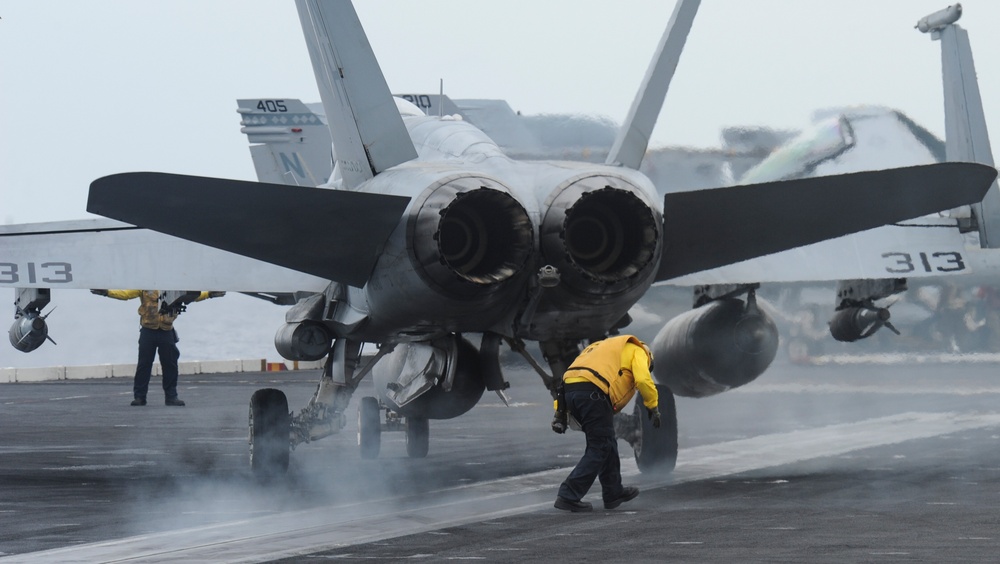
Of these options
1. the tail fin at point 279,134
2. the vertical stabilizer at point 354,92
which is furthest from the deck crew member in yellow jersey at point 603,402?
the tail fin at point 279,134

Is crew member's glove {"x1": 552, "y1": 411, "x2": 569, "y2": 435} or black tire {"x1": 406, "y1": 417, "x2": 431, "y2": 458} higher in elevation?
crew member's glove {"x1": 552, "y1": 411, "x2": 569, "y2": 435}

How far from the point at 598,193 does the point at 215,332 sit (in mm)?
61569

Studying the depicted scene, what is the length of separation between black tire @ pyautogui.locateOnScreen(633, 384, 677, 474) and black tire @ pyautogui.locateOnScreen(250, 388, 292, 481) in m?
3.19

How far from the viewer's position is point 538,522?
963cm

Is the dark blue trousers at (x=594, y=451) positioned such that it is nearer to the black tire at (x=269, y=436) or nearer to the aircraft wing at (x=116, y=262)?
the black tire at (x=269, y=436)

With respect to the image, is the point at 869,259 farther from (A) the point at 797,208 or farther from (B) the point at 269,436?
(B) the point at 269,436

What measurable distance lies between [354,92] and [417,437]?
5.39 metres

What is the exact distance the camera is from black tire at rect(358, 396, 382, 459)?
1573 cm

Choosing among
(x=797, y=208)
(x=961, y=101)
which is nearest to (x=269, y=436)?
(x=797, y=208)

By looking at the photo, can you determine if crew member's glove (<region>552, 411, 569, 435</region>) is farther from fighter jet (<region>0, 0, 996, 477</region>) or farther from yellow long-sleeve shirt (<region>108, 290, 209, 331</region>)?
yellow long-sleeve shirt (<region>108, 290, 209, 331</region>)

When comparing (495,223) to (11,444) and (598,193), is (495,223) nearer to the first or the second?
(598,193)

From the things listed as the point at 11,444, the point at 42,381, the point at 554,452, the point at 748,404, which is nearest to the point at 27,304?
the point at 11,444

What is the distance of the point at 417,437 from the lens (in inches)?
619

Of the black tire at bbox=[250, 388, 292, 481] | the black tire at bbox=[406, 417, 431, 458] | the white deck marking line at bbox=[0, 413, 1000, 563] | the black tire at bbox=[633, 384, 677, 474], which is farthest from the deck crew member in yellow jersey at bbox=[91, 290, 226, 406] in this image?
the black tire at bbox=[633, 384, 677, 474]
